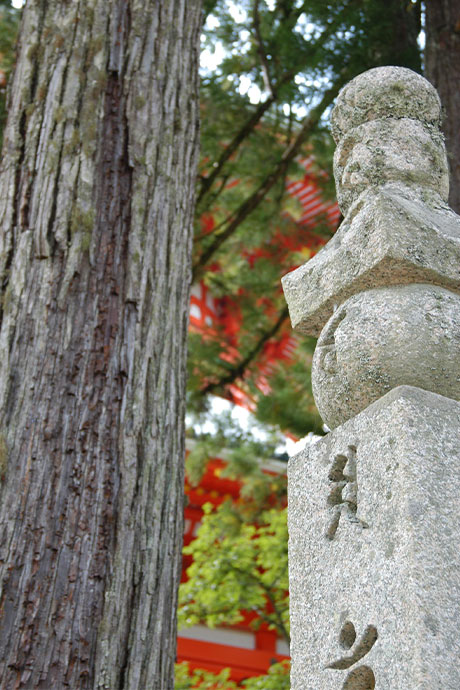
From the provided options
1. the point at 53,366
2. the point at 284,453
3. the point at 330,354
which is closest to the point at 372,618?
the point at 330,354

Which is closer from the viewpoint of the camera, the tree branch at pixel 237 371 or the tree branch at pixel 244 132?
Answer: the tree branch at pixel 244 132

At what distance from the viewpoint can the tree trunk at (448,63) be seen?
122 inches

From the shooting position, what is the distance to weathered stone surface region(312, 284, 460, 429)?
4.02 feet

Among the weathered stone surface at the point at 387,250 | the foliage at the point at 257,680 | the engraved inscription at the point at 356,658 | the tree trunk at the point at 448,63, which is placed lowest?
the engraved inscription at the point at 356,658

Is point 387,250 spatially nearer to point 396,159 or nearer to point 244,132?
point 396,159

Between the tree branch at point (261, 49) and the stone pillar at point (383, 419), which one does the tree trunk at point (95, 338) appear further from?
the tree branch at point (261, 49)

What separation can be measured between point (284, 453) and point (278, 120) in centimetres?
203

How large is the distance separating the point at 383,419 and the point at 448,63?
263 cm

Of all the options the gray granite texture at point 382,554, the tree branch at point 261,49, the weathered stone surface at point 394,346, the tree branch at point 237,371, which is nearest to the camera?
the gray granite texture at point 382,554

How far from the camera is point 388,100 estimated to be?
4.97 feet

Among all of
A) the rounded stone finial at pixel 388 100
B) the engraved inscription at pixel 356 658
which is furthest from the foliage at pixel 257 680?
the rounded stone finial at pixel 388 100

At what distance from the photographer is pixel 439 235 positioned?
4.41 feet

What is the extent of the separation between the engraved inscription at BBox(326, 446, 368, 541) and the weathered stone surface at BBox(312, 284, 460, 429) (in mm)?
84

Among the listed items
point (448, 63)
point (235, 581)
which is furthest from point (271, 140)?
point (235, 581)
